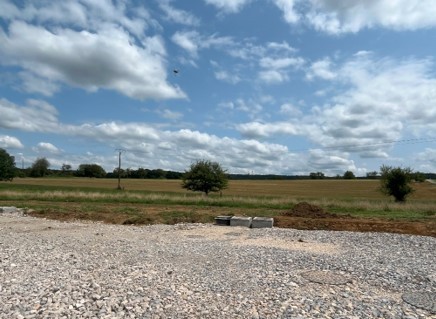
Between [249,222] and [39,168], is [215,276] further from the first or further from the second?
[39,168]

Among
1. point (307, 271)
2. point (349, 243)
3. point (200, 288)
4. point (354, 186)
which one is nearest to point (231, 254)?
point (307, 271)

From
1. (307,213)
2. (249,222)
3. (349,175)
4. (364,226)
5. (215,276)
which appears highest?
(349,175)

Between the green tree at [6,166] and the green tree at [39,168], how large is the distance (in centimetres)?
4795

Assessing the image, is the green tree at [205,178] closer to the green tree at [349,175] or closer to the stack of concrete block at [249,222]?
the stack of concrete block at [249,222]

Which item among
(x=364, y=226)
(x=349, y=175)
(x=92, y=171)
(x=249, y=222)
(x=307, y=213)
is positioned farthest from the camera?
(x=92, y=171)

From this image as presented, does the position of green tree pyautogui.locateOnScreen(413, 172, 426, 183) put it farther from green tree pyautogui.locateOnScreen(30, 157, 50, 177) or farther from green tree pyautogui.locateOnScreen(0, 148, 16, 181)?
green tree pyautogui.locateOnScreen(30, 157, 50, 177)

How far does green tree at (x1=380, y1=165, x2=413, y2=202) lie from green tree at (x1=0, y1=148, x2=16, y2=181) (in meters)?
75.9

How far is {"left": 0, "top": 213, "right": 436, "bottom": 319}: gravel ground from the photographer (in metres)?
7.25

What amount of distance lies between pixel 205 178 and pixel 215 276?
40.7 metres

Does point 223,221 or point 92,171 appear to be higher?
point 92,171

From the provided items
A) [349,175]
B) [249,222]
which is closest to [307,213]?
[249,222]

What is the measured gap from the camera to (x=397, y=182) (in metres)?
45.7

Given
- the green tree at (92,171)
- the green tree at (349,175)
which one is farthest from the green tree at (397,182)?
the green tree at (92,171)

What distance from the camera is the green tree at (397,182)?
45469 millimetres
